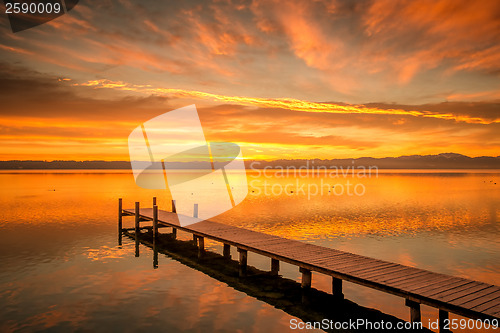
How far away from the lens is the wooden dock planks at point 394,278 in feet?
30.8

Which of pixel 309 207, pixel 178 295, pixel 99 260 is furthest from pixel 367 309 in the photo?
pixel 309 207

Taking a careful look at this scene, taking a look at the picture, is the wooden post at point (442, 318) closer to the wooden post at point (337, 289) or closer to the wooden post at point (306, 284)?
the wooden post at point (337, 289)

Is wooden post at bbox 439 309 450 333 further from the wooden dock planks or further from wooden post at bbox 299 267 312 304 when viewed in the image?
wooden post at bbox 299 267 312 304

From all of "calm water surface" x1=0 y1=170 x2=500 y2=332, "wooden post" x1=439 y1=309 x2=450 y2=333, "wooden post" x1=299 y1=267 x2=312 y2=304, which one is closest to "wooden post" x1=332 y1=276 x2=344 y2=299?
"calm water surface" x1=0 y1=170 x2=500 y2=332

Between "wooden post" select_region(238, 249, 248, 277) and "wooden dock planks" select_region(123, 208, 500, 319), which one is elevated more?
"wooden dock planks" select_region(123, 208, 500, 319)

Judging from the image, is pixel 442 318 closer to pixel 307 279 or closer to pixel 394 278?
pixel 394 278

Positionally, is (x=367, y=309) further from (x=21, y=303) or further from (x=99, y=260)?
(x=99, y=260)

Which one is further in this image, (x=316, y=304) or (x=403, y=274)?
(x=316, y=304)

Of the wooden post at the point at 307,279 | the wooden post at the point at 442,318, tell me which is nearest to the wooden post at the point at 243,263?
the wooden post at the point at 307,279

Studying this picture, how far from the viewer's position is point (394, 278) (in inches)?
451

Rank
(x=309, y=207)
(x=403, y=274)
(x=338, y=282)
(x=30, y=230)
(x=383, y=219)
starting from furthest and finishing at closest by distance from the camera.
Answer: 1. (x=309, y=207)
2. (x=383, y=219)
3. (x=30, y=230)
4. (x=338, y=282)
5. (x=403, y=274)

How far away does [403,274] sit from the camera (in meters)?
11.9

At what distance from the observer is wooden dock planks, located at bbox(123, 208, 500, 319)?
30.8ft

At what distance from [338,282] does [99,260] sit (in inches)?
527
